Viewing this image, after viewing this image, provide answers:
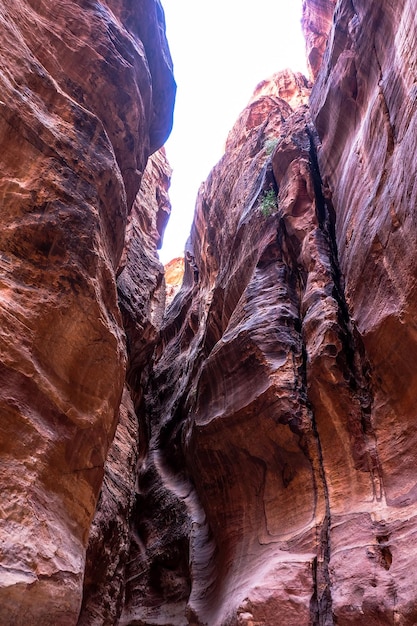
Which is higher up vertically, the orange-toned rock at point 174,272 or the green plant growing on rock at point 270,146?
the orange-toned rock at point 174,272

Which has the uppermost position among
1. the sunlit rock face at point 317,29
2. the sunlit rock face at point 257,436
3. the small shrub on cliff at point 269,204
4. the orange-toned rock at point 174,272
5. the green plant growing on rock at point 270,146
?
the orange-toned rock at point 174,272

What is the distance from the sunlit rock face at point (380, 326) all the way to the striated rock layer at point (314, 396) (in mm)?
24

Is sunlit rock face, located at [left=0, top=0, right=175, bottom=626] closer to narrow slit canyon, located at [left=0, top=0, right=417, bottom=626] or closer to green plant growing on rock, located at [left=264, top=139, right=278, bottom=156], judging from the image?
narrow slit canyon, located at [left=0, top=0, right=417, bottom=626]

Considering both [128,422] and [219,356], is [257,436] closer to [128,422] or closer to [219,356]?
[219,356]

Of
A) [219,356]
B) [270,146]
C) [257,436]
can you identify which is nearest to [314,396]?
[257,436]

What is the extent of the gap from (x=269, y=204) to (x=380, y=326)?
5.08 m

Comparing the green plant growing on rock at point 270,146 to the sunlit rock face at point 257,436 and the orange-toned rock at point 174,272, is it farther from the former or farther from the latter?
the orange-toned rock at point 174,272

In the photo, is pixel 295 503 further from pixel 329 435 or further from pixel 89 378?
pixel 89 378

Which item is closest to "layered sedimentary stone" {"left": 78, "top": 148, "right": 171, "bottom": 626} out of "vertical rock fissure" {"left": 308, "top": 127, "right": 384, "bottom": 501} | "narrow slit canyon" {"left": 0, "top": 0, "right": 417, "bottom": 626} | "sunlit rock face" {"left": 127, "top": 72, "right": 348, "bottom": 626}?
"narrow slit canyon" {"left": 0, "top": 0, "right": 417, "bottom": 626}

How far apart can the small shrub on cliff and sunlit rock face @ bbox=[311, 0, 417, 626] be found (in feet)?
5.92

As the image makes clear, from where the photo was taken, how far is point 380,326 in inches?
282

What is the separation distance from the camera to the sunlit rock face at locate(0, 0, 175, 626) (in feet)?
15.8

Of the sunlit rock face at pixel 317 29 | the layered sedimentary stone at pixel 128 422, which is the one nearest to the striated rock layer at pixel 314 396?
the layered sedimentary stone at pixel 128 422

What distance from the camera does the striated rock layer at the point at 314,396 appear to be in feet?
20.6
